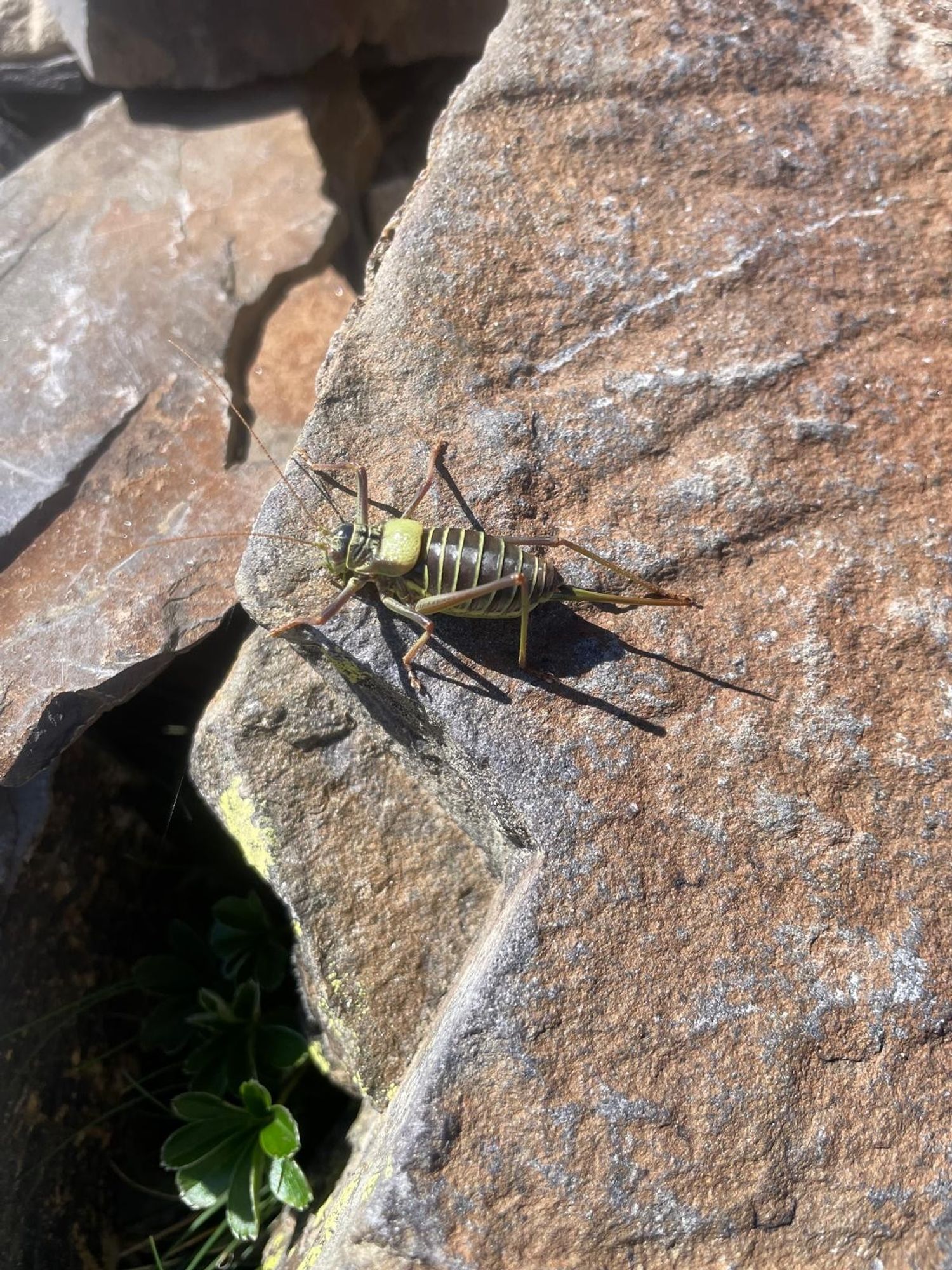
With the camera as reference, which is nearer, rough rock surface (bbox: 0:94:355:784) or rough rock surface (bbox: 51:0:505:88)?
rough rock surface (bbox: 0:94:355:784)

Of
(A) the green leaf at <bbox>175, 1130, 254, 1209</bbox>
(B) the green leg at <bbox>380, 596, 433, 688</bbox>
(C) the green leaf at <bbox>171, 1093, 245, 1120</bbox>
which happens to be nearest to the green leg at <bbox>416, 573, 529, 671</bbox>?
(B) the green leg at <bbox>380, 596, 433, 688</bbox>

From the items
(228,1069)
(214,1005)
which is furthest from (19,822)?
(228,1069)

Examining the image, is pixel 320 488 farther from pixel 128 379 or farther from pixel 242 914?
pixel 242 914

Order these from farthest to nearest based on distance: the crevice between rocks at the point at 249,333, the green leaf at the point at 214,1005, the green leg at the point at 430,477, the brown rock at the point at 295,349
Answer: the brown rock at the point at 295,349 < the crevice between rocks at the point at 249,333 < the green leaf at the point at 214,1005 < the green leg at the point at 430,477

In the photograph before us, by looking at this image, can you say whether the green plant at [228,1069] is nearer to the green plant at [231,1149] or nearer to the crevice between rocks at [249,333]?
the green plant at [231,1149]

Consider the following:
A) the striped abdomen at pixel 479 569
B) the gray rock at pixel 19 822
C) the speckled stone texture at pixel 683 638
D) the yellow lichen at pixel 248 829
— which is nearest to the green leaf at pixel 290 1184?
the speckled stone texture at pixel 683 638

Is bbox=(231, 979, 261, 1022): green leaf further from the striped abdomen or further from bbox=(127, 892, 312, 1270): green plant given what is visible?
the striped abdomen

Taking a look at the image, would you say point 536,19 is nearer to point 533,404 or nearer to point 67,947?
point 533,404
